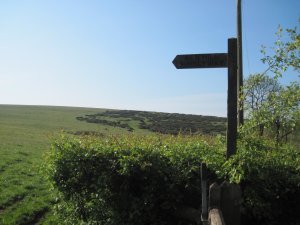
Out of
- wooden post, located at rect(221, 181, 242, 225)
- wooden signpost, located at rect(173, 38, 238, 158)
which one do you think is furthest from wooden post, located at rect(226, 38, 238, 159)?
wooden post, located at rect(221, 181, 242, 225)

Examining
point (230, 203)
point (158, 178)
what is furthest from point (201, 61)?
point (230, 203)

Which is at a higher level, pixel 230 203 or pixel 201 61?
pixel 201 61

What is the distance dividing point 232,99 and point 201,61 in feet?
3.36

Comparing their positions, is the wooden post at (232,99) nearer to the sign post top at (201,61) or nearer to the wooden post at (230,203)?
the sign post top at (201,61)

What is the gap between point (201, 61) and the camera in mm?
7605

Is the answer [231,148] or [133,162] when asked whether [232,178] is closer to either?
[231,148]

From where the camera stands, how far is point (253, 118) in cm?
905

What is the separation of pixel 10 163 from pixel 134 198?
1629cm

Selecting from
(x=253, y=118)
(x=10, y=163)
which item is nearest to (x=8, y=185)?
(x=10, y=163)

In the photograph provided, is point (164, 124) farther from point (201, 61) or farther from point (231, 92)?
point (231, 92)

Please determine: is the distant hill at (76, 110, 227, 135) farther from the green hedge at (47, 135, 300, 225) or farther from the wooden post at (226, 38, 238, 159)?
the wooden post at (226, 38, 238, 159)

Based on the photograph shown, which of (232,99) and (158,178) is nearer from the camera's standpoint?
(232,99)

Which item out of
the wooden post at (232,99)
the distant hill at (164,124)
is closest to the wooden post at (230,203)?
the wooden post at (232,99)

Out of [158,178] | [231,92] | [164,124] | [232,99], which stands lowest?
[164,124]
